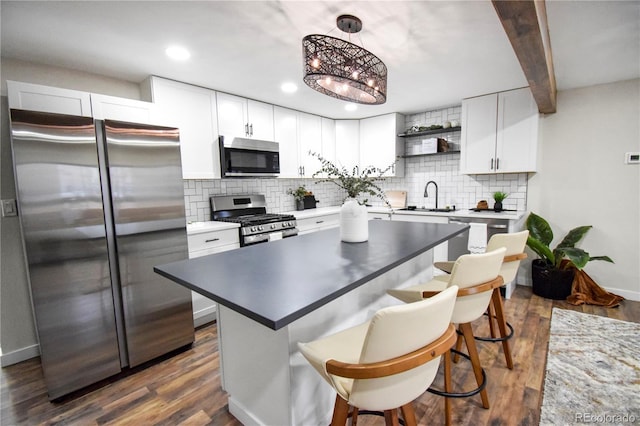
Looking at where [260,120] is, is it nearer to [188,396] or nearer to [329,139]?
[329,139]

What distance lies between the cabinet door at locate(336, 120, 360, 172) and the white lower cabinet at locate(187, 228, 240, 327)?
91.3 inches

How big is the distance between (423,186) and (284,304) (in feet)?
13.1

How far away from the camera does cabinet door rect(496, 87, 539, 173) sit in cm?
330

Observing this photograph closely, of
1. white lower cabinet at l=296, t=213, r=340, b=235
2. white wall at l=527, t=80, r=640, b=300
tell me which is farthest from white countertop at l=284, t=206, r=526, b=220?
white wall at l=527, t=80, r=640, b=300

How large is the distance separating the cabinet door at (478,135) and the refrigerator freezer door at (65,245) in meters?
3.83

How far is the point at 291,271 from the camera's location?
1.31 m

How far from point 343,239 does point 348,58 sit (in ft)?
3.47

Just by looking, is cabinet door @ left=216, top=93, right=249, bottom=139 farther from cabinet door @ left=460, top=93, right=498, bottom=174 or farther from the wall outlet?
cabinet door @ left=460, top=93, right=498, bottom=174

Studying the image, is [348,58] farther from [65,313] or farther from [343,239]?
[65,313]

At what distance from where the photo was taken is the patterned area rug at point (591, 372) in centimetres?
167

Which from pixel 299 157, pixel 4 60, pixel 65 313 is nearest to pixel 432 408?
pixel 65 313

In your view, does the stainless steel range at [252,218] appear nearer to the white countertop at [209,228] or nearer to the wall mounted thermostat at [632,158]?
the white countertop at [209,228]

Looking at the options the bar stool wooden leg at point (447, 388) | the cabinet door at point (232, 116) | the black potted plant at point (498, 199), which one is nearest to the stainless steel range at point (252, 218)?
the cabinet door at point (232, 116)

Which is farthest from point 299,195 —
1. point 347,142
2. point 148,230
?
point 148,230
